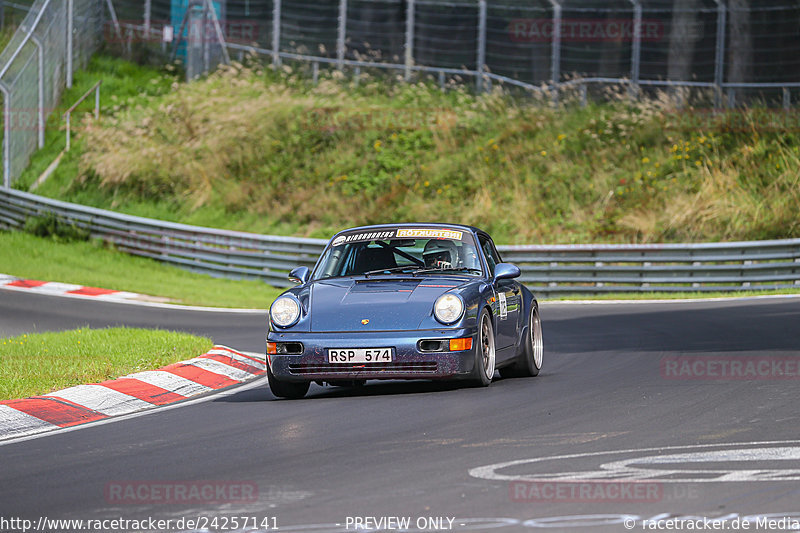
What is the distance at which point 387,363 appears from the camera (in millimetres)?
9133

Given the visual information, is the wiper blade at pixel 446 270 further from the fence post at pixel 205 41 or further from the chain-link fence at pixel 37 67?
the fence post at pixel 205 41

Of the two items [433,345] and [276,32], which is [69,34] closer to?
[276,32]

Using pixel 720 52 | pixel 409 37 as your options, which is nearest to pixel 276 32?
pixel 409 37

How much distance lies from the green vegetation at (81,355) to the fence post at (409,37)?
61.0ft

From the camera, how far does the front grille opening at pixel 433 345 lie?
9.16 metres

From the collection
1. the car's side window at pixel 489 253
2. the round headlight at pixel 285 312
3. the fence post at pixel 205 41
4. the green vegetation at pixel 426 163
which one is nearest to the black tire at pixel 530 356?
the car's side window at pixel 489 253

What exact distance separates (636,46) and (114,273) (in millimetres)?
12923

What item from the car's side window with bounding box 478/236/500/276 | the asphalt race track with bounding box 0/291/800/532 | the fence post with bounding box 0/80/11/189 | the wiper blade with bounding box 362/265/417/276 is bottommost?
the asphalt race track with bounding box 0/291/800/532

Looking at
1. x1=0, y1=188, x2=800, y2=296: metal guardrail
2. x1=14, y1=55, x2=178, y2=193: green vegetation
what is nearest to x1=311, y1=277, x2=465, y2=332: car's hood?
x1=0, y1=188, x2=800, y2=296: metal guardrail

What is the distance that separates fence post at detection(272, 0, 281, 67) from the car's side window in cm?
2328

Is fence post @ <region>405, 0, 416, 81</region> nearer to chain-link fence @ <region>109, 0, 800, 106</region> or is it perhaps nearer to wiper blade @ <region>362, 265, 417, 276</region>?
chain-link fence @ <region>109, 0, 800, 106</region>

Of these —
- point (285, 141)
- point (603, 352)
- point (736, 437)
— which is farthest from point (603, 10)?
point (736, 437)

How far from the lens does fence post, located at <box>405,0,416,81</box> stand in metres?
31.4

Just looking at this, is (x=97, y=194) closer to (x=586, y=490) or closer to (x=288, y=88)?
(x=288, y=88)
